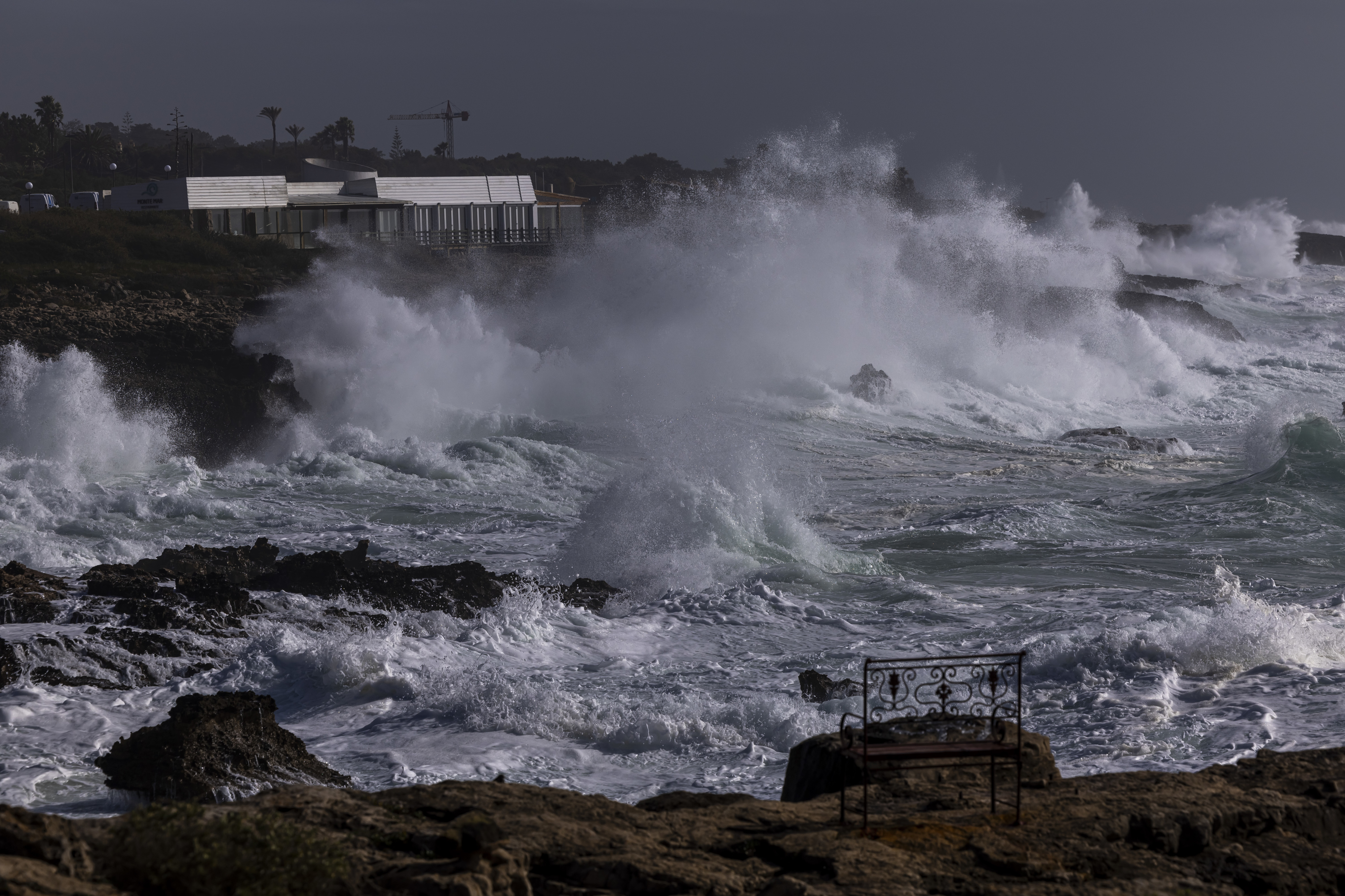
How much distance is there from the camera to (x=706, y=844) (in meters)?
5.30

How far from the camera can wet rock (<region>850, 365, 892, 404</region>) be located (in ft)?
107

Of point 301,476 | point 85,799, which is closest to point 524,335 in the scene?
point 301,476

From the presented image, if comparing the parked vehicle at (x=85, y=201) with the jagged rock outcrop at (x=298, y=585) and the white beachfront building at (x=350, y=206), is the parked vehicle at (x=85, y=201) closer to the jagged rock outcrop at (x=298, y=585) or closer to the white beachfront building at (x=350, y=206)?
the white beachfront building at (x=350, y=206)

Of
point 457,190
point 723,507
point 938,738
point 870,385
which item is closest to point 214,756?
point 938,738

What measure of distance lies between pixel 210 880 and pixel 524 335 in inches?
1250

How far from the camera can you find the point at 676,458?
1878 cm

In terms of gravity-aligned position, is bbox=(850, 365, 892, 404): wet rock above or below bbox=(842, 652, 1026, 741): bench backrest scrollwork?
below

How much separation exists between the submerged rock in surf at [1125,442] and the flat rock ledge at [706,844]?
21.6m

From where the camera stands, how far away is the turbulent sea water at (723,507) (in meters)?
9.54

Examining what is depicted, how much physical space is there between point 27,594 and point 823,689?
26.5 ft

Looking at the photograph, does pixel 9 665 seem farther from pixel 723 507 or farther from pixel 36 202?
pixel 36 202

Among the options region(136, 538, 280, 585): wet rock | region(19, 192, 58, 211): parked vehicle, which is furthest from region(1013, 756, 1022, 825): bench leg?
region(19, 192, 58, 211): parked vehicle

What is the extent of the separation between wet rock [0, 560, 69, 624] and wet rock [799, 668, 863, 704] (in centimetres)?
726

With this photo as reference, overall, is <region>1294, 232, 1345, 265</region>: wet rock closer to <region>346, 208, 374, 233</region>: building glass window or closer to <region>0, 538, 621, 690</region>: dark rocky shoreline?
<region>346, 208, 374, 233</region>: building glass window
